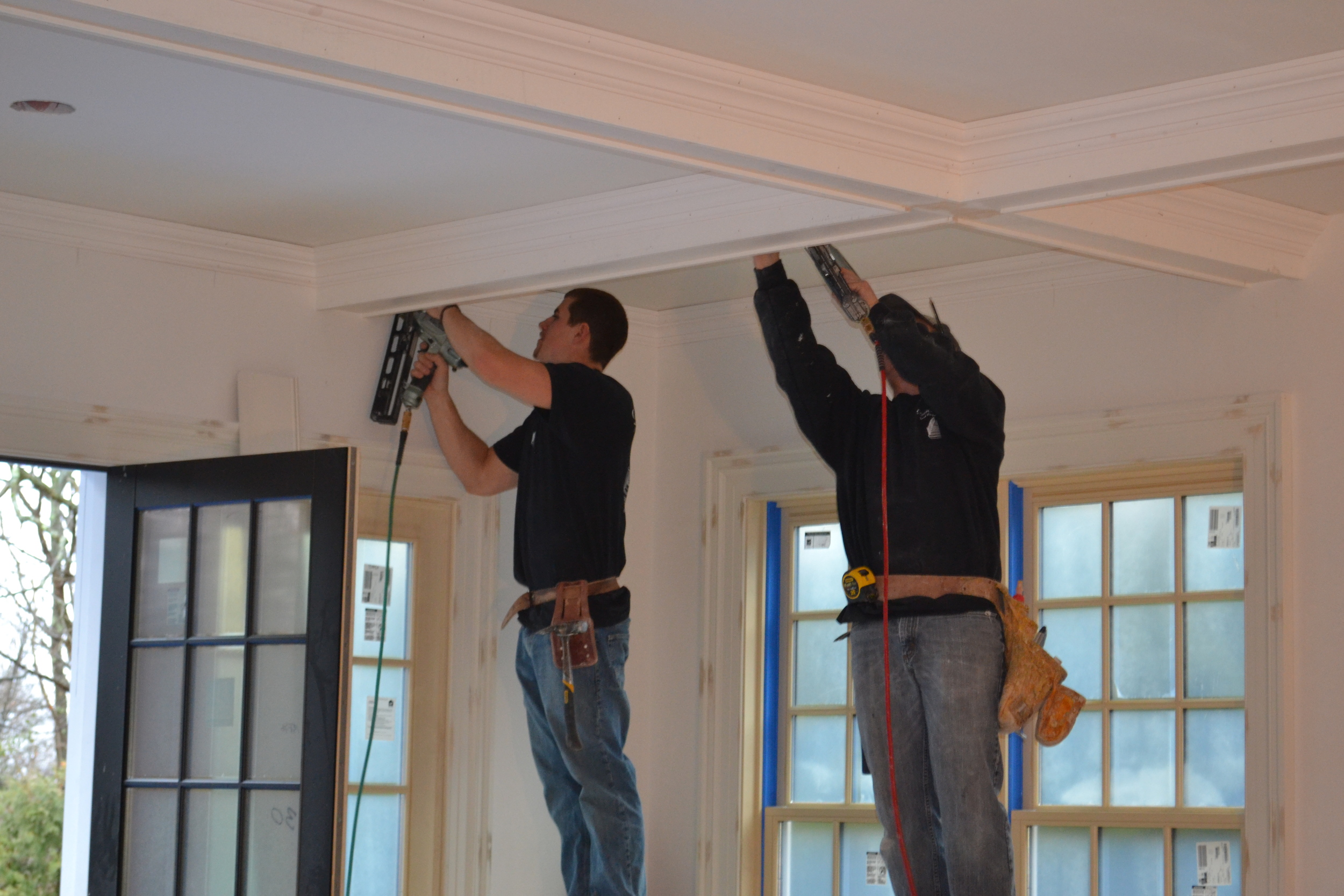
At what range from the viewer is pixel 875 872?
476 centimetres

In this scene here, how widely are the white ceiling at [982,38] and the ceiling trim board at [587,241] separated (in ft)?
1.43

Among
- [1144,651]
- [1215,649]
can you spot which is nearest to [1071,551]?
[1144,651]

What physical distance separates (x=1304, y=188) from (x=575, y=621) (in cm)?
219

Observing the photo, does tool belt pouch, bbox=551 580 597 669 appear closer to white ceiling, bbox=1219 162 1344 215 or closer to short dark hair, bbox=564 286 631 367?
short dark hair, bbox=564 286 631 367

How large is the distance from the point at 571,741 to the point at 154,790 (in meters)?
1.20

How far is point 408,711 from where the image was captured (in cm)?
478

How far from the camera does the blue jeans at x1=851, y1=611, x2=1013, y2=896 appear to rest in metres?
3.38

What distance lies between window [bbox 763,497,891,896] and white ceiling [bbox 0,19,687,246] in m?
1.69

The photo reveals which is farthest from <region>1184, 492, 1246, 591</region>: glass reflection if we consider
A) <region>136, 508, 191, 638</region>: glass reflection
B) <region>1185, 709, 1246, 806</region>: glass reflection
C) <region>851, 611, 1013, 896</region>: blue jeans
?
<region>136, 508, 191, 638</region>: glass reflection

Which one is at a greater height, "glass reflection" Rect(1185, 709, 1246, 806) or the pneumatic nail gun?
the pneumatic nail gun

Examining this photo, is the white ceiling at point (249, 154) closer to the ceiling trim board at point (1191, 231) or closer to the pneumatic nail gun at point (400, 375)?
the pneumatic nail gun at point (400, 375)

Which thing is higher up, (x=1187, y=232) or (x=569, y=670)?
(x=1187, y=232)

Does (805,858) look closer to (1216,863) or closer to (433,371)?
(1216,863)

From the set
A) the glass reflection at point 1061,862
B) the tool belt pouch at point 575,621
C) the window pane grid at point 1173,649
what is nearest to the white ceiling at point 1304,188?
the window pane grid at point 1173,649
